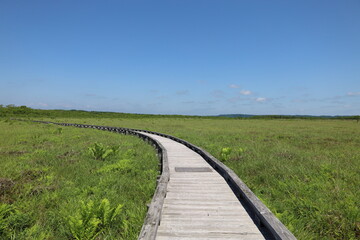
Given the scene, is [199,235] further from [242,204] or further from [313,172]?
[313,172]

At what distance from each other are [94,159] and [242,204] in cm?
794

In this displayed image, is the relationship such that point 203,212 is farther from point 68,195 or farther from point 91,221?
point 68,195

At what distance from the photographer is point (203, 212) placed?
434 centimetres

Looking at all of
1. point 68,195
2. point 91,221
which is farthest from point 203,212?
point 68,195

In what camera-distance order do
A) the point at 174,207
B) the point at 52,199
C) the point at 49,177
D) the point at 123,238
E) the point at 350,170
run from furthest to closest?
the point at 350,170
the point at 49,177
the point at 52,199
the point at 174,207
the point at 123,238

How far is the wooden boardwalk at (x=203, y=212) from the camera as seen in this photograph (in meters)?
3.54

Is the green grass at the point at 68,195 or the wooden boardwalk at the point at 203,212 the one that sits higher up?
the wooden boardwalk at the point at 203,212

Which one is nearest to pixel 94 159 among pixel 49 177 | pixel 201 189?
pixel 49 177

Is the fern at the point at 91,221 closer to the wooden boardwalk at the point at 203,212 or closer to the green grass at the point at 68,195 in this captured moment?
the green grass at the point at 68,195

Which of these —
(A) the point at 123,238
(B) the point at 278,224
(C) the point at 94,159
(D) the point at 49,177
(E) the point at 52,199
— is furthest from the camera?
(C) the point at 94,159

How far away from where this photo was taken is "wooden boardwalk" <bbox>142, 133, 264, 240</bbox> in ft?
11.6

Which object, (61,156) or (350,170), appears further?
(61,156)

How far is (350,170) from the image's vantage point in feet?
25.2

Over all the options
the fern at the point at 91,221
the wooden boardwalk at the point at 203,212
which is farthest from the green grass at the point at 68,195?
the wooden boardwalk at the point at 203,212
